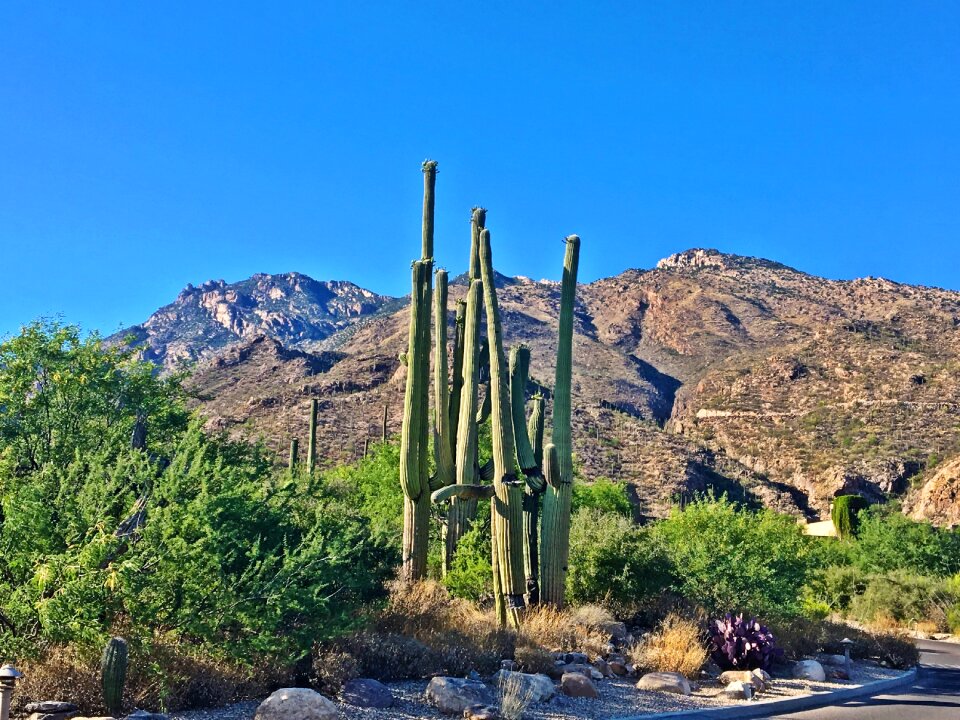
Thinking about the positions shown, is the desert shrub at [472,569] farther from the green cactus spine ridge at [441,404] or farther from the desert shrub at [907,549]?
the desert shrub at [907,549]

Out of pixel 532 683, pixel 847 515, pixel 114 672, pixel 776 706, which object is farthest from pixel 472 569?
pixel 847 515

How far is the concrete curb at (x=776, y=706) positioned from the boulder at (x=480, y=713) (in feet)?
5.24

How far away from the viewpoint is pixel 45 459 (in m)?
14.8

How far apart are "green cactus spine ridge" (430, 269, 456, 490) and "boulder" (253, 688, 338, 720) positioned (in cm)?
Answer: 866

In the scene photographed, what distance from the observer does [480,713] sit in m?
9.87

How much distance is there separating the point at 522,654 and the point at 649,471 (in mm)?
A: 53900

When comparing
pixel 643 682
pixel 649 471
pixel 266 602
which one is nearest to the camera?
pixel 266 602

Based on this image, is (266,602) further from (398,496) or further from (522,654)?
(398,496)

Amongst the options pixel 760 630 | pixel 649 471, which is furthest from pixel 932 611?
pixel 649 471

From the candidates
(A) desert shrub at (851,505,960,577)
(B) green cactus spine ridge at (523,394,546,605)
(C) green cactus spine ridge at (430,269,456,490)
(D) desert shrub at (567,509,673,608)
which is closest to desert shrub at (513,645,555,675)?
(B) green cactus spine ridge at (523,394,546,605)

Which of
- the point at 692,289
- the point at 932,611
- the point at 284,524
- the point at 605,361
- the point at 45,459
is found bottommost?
the point at 932,611

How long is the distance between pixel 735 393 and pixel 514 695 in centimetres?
7774

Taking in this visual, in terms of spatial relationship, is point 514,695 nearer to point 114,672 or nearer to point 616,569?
point 114,672

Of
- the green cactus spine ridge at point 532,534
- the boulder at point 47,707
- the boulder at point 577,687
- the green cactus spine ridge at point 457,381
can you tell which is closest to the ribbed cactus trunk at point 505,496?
the green cactus spine ridge at point 532,534
